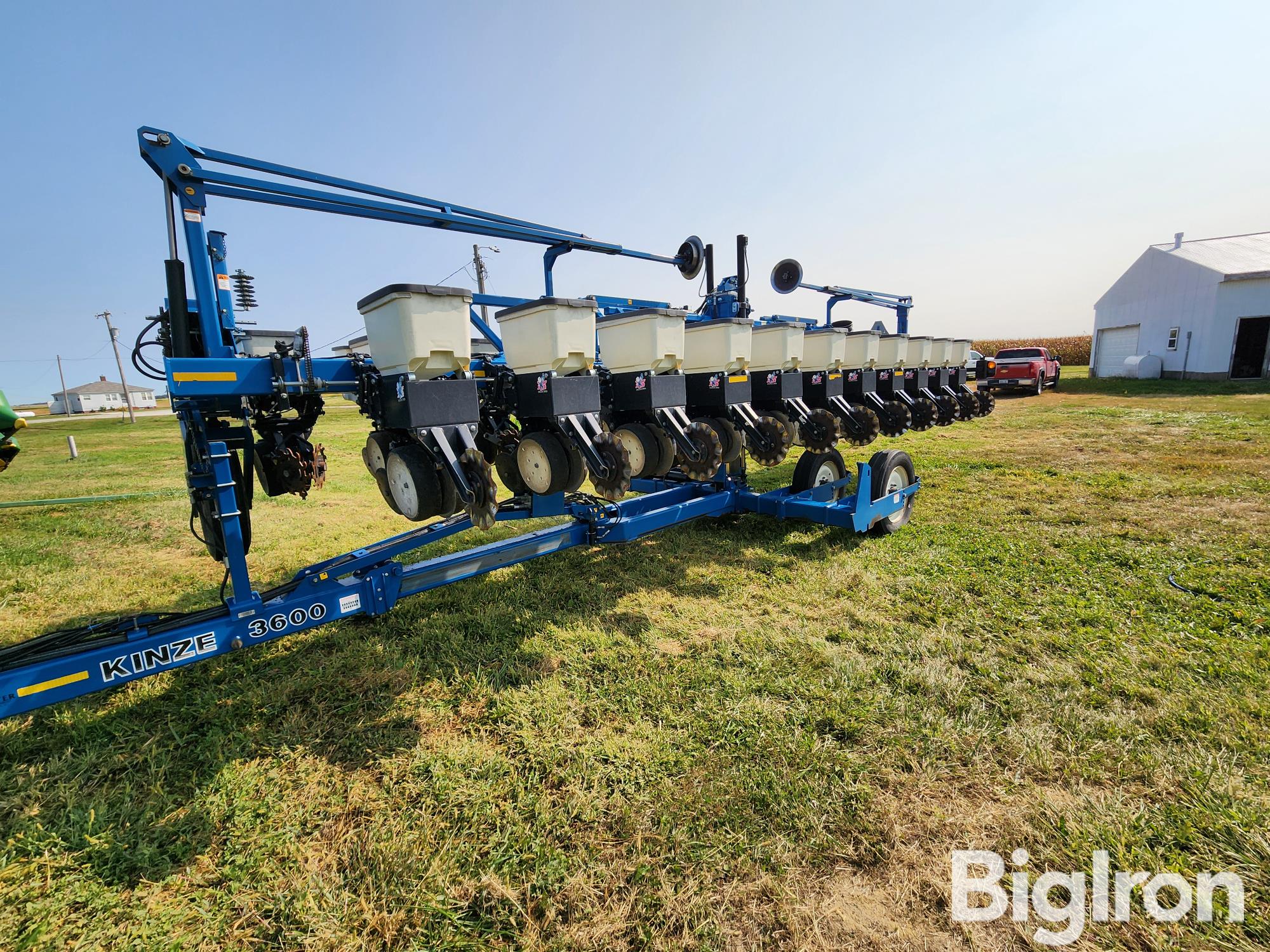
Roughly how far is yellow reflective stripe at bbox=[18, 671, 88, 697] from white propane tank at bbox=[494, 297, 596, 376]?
248 centimetres

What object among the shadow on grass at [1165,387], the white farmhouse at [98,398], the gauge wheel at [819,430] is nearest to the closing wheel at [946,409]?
the gauge wheel at [819,430]

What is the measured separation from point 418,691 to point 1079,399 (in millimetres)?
22030

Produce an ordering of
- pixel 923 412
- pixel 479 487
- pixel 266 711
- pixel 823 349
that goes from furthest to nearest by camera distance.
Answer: pixel 923 412 < pixel 823 349 < pixel 266 711 < pixel 479 487

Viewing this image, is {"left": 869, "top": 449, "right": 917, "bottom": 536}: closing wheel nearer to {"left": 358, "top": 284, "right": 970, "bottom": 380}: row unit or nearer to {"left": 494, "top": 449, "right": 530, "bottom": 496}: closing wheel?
{"left": 358, "top": 284, "right": 970, "bottom": 380}: row unit

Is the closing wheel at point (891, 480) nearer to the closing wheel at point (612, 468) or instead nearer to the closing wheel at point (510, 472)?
the closing wheel at point (612, 468)

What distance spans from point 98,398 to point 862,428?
99505mm

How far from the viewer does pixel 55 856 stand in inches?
84.7

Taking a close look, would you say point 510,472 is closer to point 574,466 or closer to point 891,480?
point 574,466

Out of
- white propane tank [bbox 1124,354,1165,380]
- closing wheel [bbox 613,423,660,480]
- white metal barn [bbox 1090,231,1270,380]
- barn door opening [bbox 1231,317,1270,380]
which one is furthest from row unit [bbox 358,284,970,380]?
white propane tank [bbox 1124,354,1165,380]

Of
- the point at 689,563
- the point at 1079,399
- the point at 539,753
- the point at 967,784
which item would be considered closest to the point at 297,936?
the point at 539,753

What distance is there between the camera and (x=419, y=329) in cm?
264

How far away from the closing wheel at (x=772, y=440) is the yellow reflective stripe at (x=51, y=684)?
3970 mm

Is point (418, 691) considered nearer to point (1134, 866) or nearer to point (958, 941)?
point (958, 941)

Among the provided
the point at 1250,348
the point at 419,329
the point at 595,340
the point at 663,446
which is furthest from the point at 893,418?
Answer: the point at 1250,348
